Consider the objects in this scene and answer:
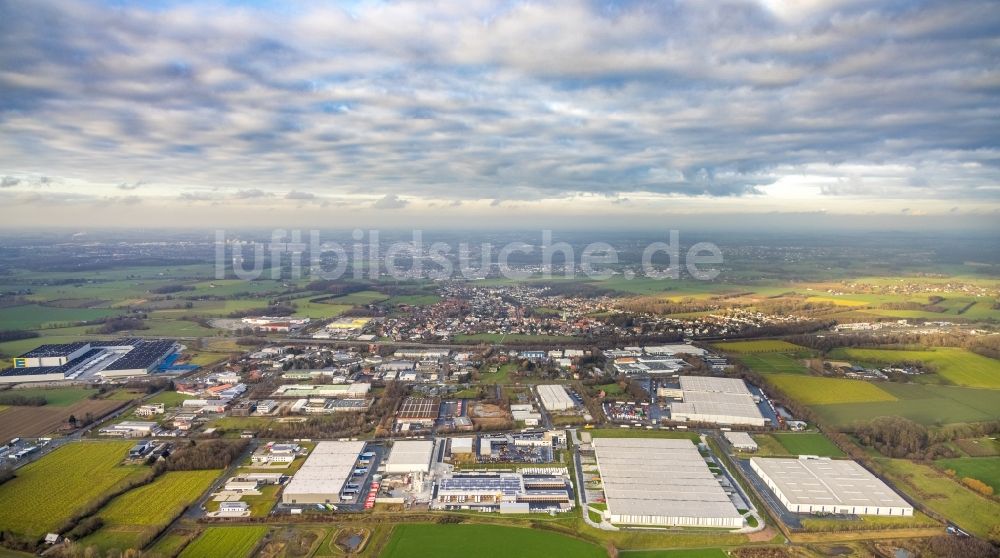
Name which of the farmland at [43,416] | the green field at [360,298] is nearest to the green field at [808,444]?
the farmland at [43,416]

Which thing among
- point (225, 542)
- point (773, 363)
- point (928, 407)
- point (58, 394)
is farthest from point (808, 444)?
point (58, 394)

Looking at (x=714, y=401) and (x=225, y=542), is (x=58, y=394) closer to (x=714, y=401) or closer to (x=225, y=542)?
(x=225, y=542)

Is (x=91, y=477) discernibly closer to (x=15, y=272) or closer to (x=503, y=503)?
(x=503, y=503)

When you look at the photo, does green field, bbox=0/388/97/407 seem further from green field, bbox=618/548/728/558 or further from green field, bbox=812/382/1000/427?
green field, bbox=812/382/1000/427

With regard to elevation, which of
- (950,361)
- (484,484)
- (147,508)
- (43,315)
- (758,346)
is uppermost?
(43,315)

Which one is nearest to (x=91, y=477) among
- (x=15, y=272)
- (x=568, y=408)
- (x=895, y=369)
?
(x=568, y=408)

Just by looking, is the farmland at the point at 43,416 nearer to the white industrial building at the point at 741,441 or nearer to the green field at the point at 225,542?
the green field at the point at 225,542
